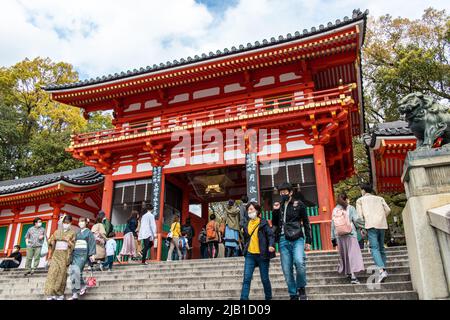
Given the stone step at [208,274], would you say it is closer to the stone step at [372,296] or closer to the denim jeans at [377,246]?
the denim jeans at [377,246]

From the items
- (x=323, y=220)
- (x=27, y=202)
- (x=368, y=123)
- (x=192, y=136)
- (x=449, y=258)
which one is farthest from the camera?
(x=368, y=123)

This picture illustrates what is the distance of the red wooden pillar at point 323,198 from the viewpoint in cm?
1068

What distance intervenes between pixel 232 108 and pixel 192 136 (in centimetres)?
194

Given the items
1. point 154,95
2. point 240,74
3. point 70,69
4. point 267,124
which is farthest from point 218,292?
point 70,69

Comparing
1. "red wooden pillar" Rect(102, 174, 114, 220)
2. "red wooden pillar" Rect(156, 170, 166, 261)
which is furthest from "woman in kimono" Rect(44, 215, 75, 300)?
"red wooden pillar" Rect(102, 174, 114, 220)

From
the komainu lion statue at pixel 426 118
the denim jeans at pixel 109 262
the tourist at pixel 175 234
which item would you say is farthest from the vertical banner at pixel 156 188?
the komainu lion statue at pixel 426 118

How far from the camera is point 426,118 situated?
5055mm

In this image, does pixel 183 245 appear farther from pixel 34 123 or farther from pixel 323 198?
pixel 34 123

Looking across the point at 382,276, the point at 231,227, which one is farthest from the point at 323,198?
the point at 382,276

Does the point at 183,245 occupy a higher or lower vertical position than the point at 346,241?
higher

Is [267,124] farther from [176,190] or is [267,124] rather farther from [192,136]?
[176,190]

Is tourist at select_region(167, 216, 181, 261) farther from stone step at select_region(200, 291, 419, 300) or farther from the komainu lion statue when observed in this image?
the komainu lion statue

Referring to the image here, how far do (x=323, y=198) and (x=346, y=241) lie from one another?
204 inches

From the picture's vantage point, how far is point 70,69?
104 ft
